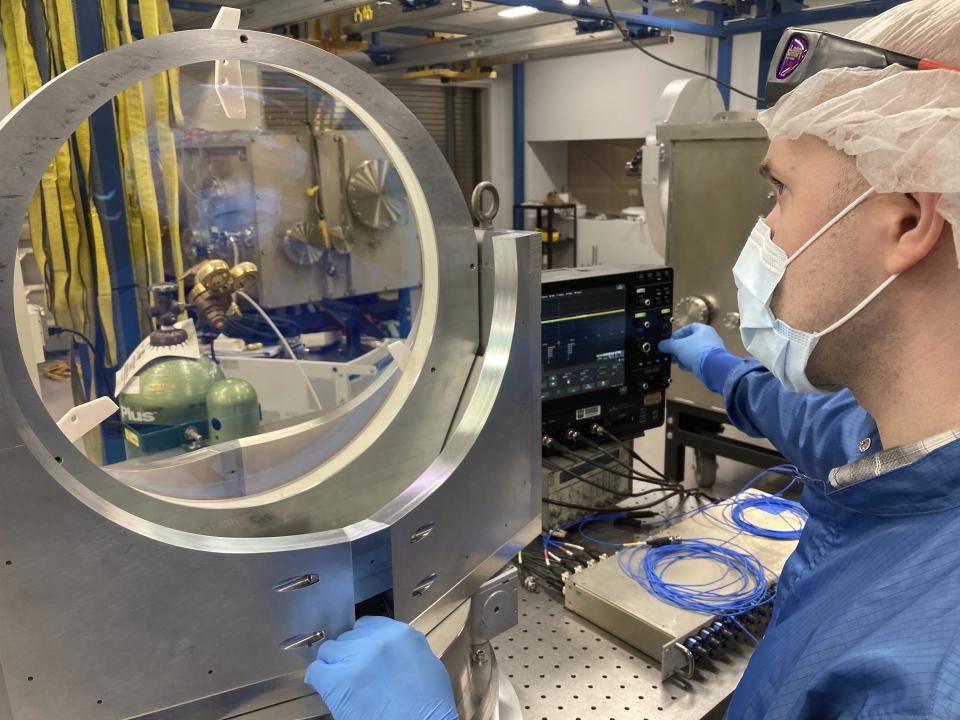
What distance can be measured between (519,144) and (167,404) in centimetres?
573

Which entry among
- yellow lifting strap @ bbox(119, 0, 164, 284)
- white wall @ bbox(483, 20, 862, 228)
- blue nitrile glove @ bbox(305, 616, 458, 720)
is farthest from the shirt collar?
white wall @ bbox(483, 20, 862, 228)

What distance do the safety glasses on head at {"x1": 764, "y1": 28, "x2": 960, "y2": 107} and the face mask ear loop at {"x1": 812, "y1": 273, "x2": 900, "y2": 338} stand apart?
197 mm

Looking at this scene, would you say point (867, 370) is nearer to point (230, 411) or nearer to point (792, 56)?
point (792, 56)

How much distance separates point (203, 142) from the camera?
2.80 ft

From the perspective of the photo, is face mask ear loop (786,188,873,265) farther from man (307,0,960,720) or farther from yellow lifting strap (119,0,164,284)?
yellow lifting strap (119,0,164,284)

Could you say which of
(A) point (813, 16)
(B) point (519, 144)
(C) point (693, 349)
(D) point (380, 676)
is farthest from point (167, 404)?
(B) point (519, 144)

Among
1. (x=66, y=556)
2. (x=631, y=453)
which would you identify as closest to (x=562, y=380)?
(x=631, y=453)

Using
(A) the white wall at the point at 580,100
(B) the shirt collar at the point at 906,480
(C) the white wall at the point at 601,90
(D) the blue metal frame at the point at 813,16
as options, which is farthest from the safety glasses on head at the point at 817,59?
(C) the white wall at the point at 601,90

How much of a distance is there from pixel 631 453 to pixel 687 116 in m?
1.20

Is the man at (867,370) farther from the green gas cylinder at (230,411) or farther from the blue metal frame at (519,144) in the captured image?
the blue metal frame at (519,144)

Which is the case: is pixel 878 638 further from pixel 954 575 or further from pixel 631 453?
pixel 631 453

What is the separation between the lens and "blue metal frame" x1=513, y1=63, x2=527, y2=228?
20.1 feet

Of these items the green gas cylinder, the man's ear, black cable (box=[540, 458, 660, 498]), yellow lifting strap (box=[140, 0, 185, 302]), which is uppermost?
yellow lifting strap (box=[140, 0, 185, 302])

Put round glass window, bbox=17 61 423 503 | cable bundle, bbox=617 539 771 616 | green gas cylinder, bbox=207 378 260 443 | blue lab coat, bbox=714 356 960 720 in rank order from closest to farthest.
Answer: blue lab coat, bbox=714 356 960 720 < round glass window, bbox=17 61 423 503 < green gas cylinder, bbox=207 378 260 443 < cable bundle, bbox=617 539 771 616
